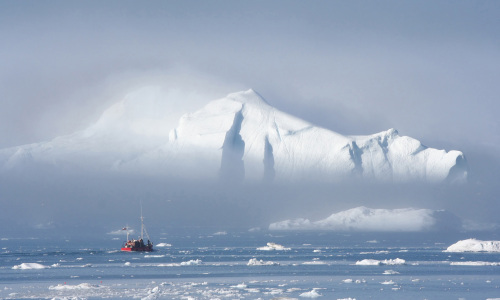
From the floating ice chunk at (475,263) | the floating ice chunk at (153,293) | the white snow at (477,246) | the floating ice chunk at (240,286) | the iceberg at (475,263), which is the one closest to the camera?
the floating ice chunk at (153,293)

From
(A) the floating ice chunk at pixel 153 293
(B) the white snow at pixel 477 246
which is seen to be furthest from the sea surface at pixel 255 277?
(B) the white snow at pixel 477 246

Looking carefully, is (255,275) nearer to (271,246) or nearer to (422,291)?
(422,291)

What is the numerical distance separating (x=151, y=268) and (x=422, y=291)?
125ft

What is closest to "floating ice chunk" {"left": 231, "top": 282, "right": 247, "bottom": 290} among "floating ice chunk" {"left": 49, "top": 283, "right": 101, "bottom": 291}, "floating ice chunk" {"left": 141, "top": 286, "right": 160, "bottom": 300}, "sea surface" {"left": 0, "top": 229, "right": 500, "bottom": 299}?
"sea surface" {"left": 0, "top": 229, "right": 500, "bottom": 299}

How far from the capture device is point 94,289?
74.7 m

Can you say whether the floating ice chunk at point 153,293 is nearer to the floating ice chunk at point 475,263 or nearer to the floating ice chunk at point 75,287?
the floating ice chunk at point 75,287

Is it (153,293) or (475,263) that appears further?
(475,263)

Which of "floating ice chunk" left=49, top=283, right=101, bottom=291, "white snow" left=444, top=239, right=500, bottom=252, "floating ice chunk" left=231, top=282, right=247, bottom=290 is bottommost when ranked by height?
"floating ice chunk" left=231, top=282, right=247, bottom=290

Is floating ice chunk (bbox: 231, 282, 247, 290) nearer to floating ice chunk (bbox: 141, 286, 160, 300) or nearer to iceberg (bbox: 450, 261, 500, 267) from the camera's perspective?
floating ice chunk (bbox: 141, 286, 160, 300)

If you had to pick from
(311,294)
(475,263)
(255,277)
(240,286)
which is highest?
(255,277)

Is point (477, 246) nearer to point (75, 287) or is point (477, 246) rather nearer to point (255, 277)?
point (255, 277)

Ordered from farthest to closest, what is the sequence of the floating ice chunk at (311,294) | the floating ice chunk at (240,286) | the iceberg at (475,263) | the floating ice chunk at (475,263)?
the floating ice chunk at (475,263) < the iceberg at (475,263) < the floating ice chunk at (240,286) < the floating ice chunk at (311,294)

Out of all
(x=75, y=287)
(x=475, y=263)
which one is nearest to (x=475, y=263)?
(x=475, y=263)

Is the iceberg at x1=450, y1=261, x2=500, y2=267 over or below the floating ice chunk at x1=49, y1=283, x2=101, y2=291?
below
